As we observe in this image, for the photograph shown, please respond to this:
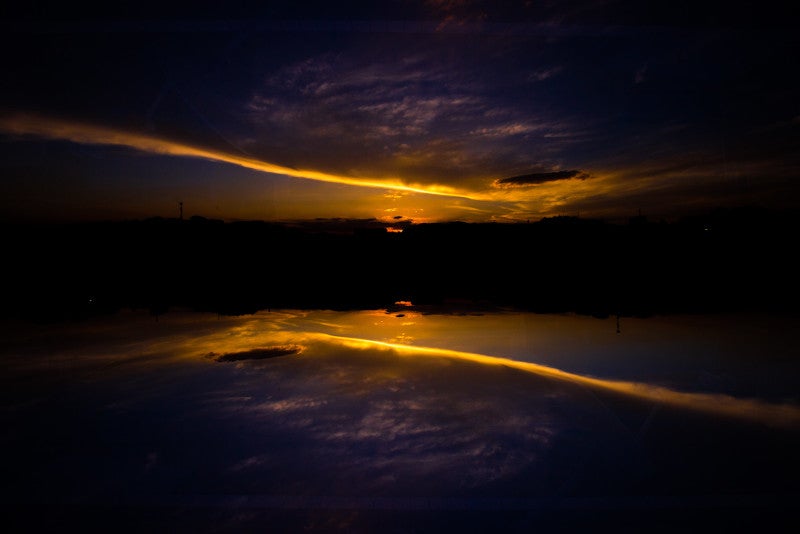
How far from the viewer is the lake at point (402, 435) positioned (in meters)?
3.43

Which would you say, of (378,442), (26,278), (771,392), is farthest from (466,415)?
(26,278)

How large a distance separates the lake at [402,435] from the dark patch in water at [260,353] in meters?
0.07

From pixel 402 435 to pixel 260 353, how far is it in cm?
419

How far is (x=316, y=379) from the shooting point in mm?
6363

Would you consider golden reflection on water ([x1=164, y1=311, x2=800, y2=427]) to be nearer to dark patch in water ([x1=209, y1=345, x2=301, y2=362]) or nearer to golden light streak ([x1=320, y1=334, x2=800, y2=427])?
golden light streak ([x1=320, y1=334, x2=800, y2=427])

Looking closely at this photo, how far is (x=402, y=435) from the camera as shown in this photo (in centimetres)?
461

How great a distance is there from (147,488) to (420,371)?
3.89m

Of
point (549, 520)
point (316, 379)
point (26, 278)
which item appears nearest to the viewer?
point (549, 520)

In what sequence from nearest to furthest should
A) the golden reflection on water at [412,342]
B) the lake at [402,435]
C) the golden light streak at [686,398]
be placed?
the lake at [402,435] < the golden light streak at [686,398] < the golden reflection on water at [412,342]

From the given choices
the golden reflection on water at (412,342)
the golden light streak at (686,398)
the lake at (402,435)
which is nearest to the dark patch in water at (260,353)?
the lake at (402,435)

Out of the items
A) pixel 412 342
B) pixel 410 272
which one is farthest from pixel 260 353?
pixel 410 272

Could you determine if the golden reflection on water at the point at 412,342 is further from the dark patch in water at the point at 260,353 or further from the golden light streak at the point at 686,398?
the dark patch in water at the point at 260,353

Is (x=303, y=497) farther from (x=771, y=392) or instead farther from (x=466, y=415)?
(x=771, y=392)

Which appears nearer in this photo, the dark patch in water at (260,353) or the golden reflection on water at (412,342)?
the golden reflection on water at (412,342)
